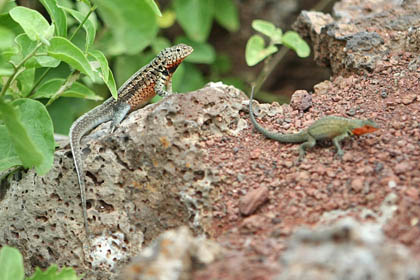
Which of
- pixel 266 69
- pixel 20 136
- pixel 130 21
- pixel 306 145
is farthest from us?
pixel 266 69

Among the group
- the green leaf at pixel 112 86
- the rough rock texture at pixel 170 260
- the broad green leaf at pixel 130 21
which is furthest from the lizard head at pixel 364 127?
the green leaf at pixel 112 86

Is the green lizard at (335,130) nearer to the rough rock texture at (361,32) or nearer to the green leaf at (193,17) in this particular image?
the rough rock texture at (361,32)

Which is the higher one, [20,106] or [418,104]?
[418,104]

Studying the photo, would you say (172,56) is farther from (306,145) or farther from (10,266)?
(10,266)

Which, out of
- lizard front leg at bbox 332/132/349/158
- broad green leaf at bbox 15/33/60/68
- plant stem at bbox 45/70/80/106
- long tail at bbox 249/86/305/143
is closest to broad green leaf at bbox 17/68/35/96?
plant stem at bbox 45/70/80/106

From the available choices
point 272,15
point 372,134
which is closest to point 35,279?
point 372,134

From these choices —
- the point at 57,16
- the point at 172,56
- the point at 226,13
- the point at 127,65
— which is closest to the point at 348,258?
the point at 57,16

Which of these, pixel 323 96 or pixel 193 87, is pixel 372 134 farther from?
pixel 193 87
